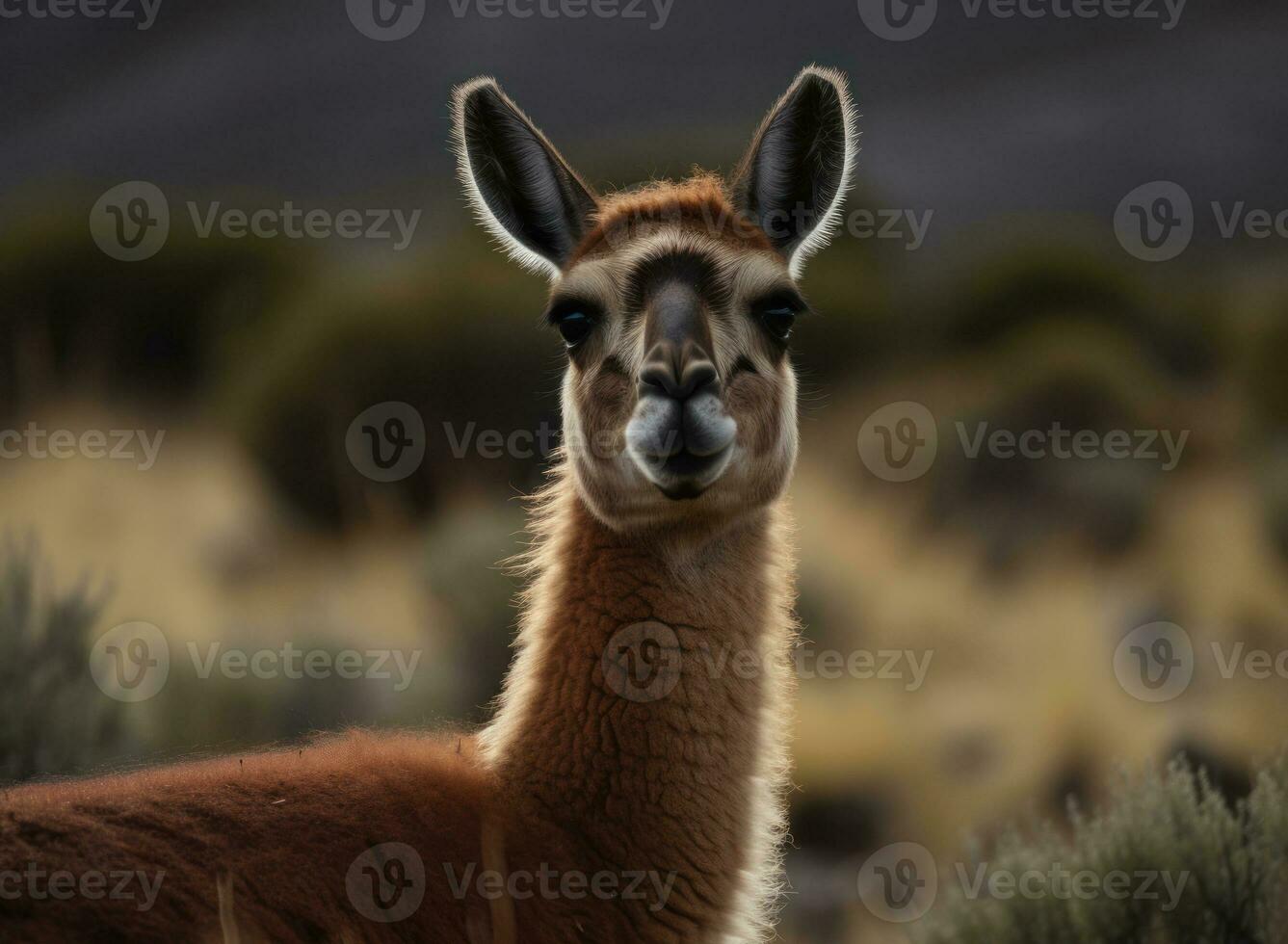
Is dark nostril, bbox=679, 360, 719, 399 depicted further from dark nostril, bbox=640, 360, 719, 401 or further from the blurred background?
the blurred background

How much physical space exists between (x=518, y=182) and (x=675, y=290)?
0.84 metres

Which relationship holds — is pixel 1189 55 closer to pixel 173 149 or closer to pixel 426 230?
pixel 426 230

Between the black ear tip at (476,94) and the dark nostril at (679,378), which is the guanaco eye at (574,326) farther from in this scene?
Answer: the black ear tip at (476,94)

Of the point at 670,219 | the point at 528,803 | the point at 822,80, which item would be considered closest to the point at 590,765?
the point at 528,803

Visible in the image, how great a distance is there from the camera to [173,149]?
24969mm

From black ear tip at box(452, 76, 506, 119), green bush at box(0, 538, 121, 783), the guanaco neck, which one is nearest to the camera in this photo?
the guanaco neck

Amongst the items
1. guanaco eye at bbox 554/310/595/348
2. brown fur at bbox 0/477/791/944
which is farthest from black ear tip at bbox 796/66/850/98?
brown fur at bbox 0/477/791/944

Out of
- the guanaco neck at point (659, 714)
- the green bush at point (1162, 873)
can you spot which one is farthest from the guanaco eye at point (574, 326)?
the green bush at point (1162, 873)

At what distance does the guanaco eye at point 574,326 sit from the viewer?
3783mm

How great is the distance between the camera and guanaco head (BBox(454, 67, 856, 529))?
3420mm

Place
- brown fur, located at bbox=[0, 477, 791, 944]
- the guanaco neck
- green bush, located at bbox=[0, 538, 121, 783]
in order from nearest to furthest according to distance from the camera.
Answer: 1. brown fur, located at bbox=[0, 477, 791, 944]
2. the guanaco neck
3. green bush, located at bbox=[0, 538, 121, 783]

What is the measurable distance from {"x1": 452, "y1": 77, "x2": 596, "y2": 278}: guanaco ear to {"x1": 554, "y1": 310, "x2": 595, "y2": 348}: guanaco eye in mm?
382

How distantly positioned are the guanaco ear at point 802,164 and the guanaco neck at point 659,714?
1.10 metres

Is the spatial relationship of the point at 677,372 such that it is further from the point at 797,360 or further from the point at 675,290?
the point at 797,360
